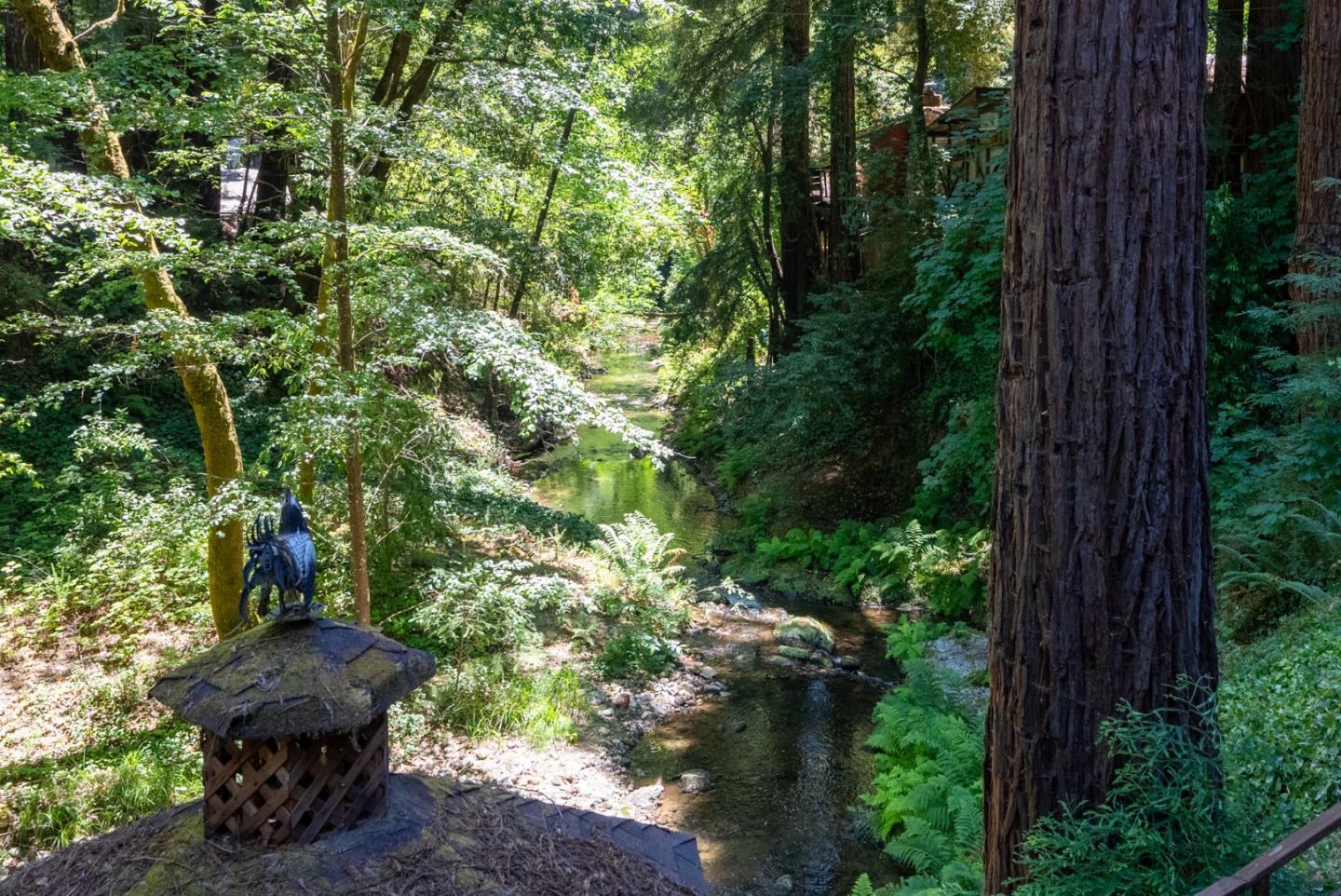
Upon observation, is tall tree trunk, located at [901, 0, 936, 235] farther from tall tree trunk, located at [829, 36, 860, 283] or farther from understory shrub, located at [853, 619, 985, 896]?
understory shrub, located at [853, 619, 985, 896]

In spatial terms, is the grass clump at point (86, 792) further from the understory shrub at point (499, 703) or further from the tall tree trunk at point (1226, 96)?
the tall tree trunk at point (1226, 96)

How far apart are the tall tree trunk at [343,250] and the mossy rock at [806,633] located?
589 cm

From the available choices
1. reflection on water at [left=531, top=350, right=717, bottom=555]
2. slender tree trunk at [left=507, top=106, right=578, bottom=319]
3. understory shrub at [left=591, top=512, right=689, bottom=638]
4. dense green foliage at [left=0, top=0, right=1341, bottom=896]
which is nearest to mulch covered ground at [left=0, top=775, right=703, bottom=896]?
dense green foliage at [left=0, top=0, right=1341, bottom=896]

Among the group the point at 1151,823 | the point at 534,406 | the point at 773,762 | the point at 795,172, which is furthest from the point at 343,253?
the point at 795,172

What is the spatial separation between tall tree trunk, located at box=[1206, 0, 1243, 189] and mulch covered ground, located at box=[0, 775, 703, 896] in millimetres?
10359

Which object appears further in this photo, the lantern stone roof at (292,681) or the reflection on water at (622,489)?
the reflection on water at (622,489)

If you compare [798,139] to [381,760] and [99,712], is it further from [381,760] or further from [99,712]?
[381,760]

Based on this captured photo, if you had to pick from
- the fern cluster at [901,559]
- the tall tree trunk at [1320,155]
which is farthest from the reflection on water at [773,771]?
the tall tree trunk at [1320,155]

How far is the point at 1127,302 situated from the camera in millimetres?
3061

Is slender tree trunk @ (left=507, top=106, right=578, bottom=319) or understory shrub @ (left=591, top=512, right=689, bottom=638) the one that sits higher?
slender tree trunk @ (left=507, top=106, right=578, bottom=319)

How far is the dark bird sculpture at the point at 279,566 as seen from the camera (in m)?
2.87

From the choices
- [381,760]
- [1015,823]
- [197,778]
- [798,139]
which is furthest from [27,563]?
[798,139]

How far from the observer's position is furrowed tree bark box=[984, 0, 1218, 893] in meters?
3.05

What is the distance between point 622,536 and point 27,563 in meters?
6.95
